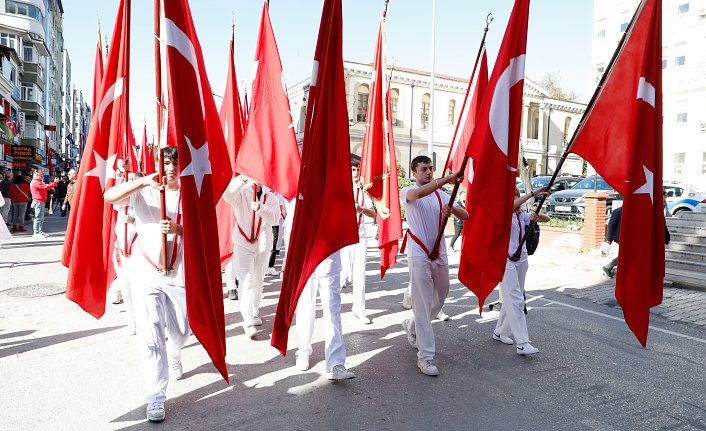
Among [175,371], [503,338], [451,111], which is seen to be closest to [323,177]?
[175,371]

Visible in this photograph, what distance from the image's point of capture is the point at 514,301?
18.8 feet

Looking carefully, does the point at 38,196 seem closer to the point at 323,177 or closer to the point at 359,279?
the point at 359,279

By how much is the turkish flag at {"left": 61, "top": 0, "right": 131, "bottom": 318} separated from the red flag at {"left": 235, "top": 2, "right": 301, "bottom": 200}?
1.39 metres

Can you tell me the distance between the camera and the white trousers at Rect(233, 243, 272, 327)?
245 inches

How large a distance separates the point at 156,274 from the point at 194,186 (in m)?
0.74

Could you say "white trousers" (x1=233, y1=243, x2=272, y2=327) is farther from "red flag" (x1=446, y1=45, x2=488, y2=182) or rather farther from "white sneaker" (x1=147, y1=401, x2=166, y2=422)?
"red flag" (x1=446, y1=45, x2=488, y2=182)

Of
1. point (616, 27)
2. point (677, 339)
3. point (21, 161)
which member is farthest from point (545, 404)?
point (616, 27)

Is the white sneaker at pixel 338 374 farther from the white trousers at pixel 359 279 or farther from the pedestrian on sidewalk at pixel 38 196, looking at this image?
the pedestrian on sidewalk at pixel 38 196

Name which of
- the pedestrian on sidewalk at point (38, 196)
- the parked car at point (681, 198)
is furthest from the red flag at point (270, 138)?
the parked car at point (681, 198)

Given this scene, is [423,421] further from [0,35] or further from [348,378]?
[0,35]

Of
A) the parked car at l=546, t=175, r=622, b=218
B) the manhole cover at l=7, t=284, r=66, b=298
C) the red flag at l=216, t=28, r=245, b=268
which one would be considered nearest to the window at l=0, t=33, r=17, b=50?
the manhole cover at l=7, t=284, r=66, b=298

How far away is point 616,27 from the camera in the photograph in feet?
124

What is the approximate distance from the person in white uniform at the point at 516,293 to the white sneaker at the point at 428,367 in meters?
1.17

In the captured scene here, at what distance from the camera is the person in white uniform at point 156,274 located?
13.1ft
